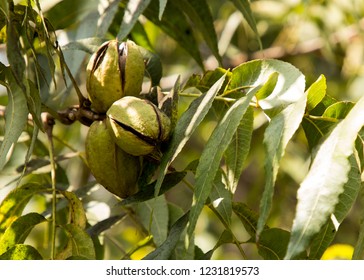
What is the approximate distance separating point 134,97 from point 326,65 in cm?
258

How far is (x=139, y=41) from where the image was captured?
2020 mm

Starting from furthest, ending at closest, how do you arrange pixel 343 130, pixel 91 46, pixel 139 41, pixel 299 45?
pixel 299 45 < pixel 139 41 < pixel 91 46 < pixel 343 130

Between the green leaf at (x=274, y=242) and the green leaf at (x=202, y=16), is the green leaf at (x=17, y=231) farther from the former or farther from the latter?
the green leaf at (x=202, y=16)

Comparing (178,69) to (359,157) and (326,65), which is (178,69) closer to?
(326,65)

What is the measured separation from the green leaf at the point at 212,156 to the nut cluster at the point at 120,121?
0.47 feet

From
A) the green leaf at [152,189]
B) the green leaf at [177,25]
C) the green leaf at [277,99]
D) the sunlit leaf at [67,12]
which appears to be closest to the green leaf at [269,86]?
the green leaf at [277,99]

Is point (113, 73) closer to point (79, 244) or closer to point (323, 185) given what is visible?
point (79, 244)

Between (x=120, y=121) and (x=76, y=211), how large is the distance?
259 millimetres

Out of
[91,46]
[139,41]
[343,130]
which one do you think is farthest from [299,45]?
[343,130]

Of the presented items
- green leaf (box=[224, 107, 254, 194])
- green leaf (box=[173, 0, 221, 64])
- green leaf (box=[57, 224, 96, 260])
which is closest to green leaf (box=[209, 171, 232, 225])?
green leaf (box=[224, 107, 254, 194])

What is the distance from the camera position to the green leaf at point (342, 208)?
4.13ft

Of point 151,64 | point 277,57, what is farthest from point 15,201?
point 277,57

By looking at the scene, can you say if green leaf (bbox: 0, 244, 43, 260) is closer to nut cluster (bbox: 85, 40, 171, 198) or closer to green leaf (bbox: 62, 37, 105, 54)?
nut cluster (bbox: 85, 40, 171, 198)

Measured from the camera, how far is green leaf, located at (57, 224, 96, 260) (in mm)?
1433
